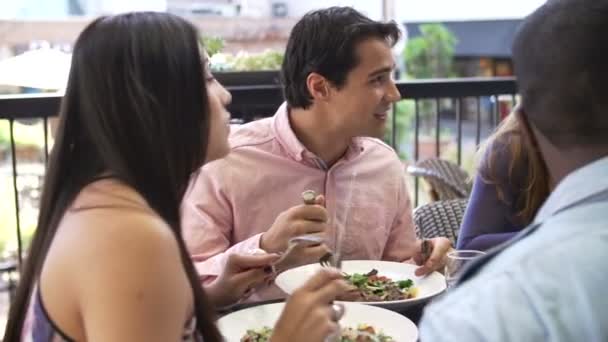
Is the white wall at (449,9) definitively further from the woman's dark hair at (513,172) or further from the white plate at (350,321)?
the white plate at (350,321)

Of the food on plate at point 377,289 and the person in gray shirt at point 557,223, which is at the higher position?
the person in gray shirt at point 557,223

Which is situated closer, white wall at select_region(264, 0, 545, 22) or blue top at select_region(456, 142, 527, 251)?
blue top at select_region(456, 142, 527, 251)

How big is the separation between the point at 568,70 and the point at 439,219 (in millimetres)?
1740

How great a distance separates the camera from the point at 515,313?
824 millimetres

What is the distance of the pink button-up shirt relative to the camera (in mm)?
2096

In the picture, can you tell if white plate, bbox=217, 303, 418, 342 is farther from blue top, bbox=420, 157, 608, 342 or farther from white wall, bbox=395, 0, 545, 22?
white wall, bbox=395, 0, 545, 22

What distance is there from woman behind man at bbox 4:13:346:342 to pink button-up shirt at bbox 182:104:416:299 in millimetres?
705

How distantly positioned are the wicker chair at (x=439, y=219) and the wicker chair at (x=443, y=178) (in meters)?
0.83

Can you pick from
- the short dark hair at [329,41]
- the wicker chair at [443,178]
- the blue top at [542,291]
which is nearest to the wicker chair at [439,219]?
the short dark hair at [329,41]

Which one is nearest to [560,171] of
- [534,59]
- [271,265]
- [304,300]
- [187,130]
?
[534,59]

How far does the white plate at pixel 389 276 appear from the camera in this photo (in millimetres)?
1775

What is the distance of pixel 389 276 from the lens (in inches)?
78.3

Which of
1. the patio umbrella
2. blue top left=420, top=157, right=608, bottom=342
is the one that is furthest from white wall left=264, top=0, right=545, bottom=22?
blue top left=420, top=157, right=608, bottom=342

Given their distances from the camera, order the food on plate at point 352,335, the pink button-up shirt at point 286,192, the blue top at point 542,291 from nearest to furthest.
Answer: the blue top at point 542,291
the food on plate at point 352,335
the pink button-up shirt at point 286,192
